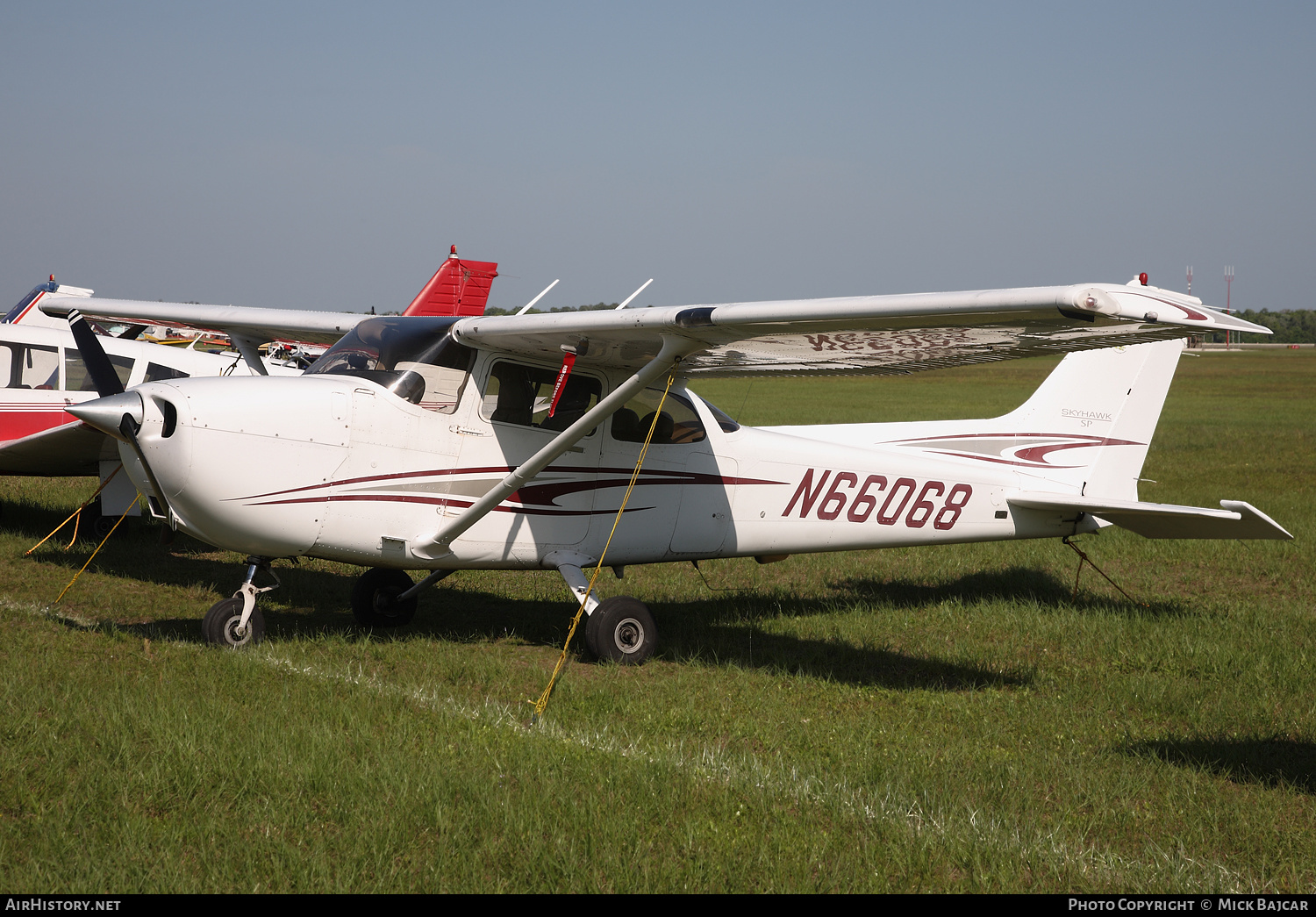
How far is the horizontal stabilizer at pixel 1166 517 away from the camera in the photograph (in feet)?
22.5

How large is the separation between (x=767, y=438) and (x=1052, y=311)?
3.61 metres

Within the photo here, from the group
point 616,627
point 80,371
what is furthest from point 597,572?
point 80,371

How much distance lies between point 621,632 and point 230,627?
2562mm

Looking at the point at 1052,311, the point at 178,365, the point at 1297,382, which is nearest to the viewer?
the point at 1052,311

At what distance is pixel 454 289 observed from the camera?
913 inches

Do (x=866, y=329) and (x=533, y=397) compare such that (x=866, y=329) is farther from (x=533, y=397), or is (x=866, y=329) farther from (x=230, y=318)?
(x=230, y=318)

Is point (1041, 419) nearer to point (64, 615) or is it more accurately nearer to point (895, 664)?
point (895, 664)

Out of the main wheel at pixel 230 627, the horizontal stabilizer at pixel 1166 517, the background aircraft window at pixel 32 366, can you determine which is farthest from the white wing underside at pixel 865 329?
the background aircraft window at pixel 32 366

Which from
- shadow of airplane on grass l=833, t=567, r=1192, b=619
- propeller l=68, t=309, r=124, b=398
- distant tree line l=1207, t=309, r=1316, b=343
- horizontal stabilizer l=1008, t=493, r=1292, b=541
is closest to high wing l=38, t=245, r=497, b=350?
propeller l=68, t=309, r=124, b=398

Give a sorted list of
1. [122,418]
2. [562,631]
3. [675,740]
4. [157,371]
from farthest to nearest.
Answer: [157,371] < [562,631] < [122,418] < [675,740]

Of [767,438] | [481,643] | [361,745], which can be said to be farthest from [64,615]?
[767,438]

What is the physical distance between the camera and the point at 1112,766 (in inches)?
202

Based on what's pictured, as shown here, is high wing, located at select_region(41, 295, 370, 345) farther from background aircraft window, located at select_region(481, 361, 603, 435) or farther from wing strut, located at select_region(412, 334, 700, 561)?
wing strut, located at select_region(412, 334, 700, 561)
